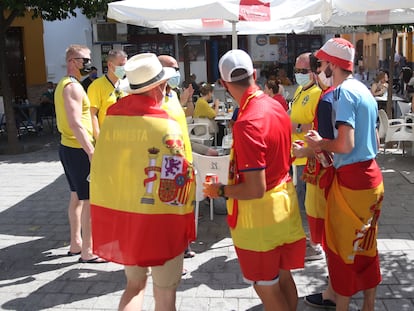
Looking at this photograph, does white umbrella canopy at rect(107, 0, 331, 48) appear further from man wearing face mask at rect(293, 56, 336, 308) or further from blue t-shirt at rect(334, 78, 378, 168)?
blue t-shirt at rect(334, 78, 378, 168)

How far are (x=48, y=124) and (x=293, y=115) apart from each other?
1107 cm

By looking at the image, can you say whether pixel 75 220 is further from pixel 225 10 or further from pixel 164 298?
pixel 225 10

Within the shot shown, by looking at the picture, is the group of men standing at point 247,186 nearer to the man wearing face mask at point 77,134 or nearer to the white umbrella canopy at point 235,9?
the man wearing face mask at point 77,134

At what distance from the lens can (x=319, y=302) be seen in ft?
11.6

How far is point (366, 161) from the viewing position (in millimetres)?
2943

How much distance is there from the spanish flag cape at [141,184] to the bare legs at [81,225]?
1.79 meters

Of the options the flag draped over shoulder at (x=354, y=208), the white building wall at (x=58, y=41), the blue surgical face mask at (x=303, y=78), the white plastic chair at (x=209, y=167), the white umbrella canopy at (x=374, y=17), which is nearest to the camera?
the flag draped over shoulder at (x=354, y=208)

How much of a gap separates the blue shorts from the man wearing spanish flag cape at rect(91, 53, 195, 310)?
1.68 m

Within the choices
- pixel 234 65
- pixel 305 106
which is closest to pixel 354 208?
pixel 234 65

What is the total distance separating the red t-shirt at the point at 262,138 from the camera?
2.45 metres

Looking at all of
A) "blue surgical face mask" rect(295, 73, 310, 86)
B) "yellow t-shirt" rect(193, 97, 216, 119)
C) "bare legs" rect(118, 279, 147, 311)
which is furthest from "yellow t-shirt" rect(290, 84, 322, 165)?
"yellow t-shirt" rect(193, 97, 216, 119)

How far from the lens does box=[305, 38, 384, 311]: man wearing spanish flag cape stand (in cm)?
286

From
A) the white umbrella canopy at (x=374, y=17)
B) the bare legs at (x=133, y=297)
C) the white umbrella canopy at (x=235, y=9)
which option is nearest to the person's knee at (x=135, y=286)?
the bare legs at (x=133, y=297)

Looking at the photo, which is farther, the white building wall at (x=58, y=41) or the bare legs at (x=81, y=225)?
the white building wall at (x=58, y=41)
